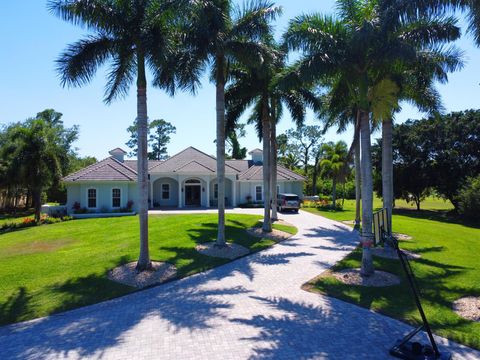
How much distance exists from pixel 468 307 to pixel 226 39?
11.9m

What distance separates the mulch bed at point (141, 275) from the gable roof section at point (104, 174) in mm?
17441

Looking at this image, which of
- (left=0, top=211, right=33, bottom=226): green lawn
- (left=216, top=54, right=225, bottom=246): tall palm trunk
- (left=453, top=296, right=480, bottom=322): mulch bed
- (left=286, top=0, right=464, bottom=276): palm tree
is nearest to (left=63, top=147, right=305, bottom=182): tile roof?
(left=0, top=211, right=33, bottom=226): green lawn

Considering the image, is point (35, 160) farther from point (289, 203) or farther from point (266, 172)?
point (289, 203)

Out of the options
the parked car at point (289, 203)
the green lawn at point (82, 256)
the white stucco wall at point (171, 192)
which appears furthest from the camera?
the white stucco wall at point (171, 192)

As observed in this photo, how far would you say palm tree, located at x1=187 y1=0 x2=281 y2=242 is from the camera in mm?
13250

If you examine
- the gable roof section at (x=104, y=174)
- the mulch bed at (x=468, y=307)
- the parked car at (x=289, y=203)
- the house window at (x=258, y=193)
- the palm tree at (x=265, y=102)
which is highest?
the palm tree at (x=265, y=102)

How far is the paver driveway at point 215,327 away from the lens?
649 cm

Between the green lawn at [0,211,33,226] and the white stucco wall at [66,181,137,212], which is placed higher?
the white stucco wall at [66,181,137,212]

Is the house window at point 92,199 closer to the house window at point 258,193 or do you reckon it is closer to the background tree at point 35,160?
the background tree at point 35,160

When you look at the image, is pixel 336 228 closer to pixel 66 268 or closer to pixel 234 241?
pixel 234 241

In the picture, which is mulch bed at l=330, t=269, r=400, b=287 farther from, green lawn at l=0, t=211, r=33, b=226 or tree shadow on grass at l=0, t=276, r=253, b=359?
green lawn at l=0, t=211, r=33, b=226

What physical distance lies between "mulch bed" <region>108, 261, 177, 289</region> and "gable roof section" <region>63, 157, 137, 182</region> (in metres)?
17.4

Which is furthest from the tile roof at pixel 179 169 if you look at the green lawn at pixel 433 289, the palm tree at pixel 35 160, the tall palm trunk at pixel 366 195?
the tall palm trunk at pixel 366 195

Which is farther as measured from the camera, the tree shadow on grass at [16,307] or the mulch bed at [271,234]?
the mulch bed at [271,234]
